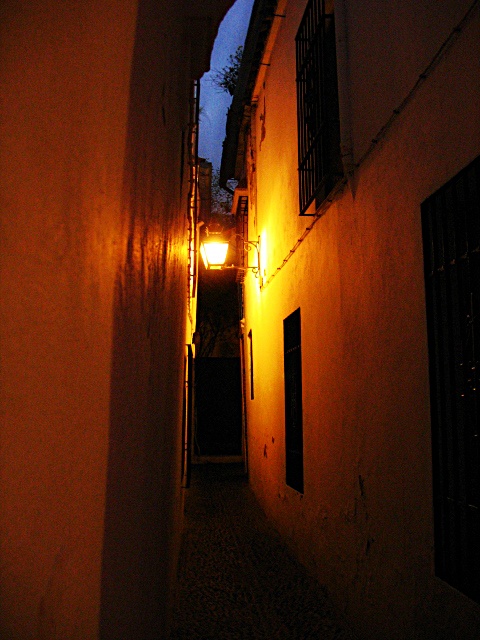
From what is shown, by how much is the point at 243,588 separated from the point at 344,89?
464cm

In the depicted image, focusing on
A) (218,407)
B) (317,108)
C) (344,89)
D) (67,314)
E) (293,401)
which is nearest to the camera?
(67,314)

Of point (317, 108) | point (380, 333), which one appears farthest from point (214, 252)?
point (380, 333)

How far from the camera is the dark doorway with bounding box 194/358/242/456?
15.3 metres

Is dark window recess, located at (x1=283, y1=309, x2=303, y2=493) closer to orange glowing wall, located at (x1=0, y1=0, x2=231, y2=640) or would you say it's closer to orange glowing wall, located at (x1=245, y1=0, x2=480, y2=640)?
orange glowing wall, located at (x1=245, y1=0, x2=480, y2=640)

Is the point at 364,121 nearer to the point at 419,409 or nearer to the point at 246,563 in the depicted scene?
the point at 419,409

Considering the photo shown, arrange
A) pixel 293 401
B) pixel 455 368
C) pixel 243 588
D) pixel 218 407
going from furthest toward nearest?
pixel 218 407 < pixel 293 401 < pixel 243 588 < pixel 455 368

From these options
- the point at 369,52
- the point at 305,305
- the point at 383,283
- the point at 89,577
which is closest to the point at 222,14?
the point at 369,52

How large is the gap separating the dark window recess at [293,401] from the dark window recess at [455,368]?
3548mm

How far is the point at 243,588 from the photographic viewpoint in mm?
5750

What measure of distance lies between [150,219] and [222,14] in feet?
5.39

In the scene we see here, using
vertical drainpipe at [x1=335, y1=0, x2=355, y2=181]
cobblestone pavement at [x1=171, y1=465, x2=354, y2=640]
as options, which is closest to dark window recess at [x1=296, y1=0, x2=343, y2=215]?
vertical drainpipe at [x1=335, y1=0, x2=355, y2=181]

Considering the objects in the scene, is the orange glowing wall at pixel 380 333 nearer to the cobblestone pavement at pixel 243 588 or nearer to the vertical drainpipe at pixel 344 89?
the vertical drainpipe at pixel 344 89

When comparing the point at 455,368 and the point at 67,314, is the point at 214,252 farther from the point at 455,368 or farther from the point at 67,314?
the point at 67,314

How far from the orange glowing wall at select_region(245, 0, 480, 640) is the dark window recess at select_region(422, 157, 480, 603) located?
9cm
